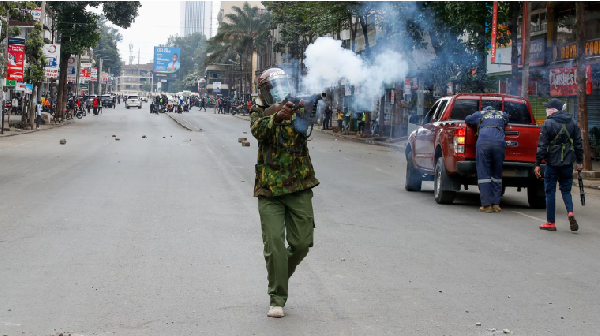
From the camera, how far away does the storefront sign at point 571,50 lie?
75.8 ft

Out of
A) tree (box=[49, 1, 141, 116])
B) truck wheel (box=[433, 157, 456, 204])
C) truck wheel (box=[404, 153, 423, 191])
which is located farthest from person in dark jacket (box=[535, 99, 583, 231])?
tree (box=[49, 1, 141, 116])

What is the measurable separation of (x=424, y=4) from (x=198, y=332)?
2120 centimetres

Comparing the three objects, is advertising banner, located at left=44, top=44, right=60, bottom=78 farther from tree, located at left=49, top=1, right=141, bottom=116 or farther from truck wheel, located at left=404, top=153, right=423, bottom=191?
truck wheel, located at left=404, top=153, right=423, bottom=191

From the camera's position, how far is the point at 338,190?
13531mm

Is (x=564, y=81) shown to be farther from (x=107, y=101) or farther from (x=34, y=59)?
(x=107, y=101)

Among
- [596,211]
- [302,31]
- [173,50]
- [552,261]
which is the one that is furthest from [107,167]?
[173,50]

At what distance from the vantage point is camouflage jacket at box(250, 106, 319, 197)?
5004mm

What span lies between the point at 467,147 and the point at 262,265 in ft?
18.5

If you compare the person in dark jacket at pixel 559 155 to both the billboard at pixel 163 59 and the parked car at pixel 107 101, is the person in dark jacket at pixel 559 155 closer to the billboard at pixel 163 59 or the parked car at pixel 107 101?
the parked car at pixel 107 101

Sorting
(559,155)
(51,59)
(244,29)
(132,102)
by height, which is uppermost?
(244,29)

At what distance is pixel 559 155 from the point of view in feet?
31.0

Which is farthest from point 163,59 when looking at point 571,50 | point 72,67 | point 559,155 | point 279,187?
point 279,187

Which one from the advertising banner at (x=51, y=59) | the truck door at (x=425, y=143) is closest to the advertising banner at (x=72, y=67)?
the advertising banner at (x=51, y=59)

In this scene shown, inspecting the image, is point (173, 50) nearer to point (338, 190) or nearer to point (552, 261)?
point (338, 190)
